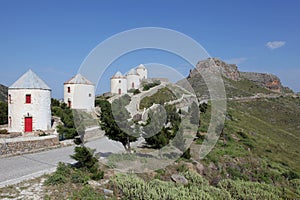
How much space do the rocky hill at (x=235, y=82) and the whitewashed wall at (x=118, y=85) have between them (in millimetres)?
15893

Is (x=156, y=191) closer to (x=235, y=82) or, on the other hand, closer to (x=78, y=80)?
(x=78, y=80)

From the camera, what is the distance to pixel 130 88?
58.1 metres

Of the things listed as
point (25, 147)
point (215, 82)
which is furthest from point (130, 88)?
point (25, 147)

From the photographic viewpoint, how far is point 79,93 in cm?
3612

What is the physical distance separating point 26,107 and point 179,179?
16634mm

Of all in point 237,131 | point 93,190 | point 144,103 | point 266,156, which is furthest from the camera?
point 144,103

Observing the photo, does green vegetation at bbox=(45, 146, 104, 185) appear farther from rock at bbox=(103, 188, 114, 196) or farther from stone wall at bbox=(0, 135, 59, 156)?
stone wall at bbox=(0, 135, 59, 156)

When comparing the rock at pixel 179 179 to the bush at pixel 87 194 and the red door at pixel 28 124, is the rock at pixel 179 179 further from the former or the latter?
the red door at pixel 28 124

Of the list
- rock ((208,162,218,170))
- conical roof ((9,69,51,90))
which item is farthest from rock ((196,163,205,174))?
conical roof ((9,69,51,90))

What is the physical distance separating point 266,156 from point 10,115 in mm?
22244

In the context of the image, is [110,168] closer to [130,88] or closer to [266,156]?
[266,156]

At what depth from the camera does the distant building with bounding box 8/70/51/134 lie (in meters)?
22.5

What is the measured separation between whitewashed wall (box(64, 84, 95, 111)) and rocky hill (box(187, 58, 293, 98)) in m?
24.7

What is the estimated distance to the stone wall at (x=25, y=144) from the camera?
14.6m
